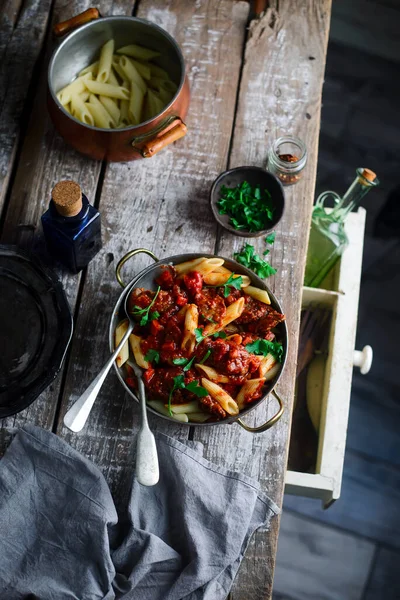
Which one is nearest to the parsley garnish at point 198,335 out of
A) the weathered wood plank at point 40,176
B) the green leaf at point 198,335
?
the green leaf at point 198,335

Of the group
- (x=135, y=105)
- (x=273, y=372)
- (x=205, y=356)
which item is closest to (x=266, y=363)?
(x=273, y=372)

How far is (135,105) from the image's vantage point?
1.55 metres

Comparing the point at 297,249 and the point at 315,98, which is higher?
the point at 315,98

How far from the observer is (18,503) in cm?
133

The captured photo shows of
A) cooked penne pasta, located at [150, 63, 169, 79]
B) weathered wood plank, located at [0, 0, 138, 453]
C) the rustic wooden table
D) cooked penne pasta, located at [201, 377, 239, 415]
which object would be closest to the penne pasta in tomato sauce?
cooked penne pasta, located at [201, 377, 239, 415]

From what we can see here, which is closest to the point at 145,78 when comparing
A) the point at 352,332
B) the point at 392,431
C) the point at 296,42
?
the point at 296,42

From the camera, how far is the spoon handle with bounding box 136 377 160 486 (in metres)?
1.26

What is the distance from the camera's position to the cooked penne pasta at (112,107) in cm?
156

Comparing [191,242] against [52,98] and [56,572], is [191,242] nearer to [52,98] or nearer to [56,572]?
[52,98]

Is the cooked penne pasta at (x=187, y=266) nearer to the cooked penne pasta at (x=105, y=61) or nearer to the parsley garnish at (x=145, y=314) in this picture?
the parsley garnish at (x=145, y=314)

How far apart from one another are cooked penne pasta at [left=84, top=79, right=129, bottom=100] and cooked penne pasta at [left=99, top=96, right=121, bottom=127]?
1cm

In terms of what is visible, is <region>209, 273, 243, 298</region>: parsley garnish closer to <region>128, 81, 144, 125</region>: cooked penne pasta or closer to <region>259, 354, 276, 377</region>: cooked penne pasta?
<region>259, 354, 276, 377</region>: cooked penne pasta

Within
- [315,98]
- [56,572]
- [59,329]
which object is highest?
[315,98]

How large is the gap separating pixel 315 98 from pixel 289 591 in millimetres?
1437
